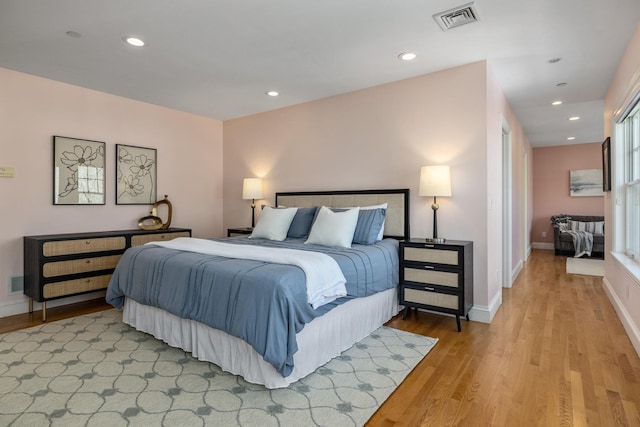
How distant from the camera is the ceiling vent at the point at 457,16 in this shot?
2389mm

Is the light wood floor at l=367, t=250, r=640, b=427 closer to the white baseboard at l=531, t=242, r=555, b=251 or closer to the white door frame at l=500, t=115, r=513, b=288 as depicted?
the white door frame at l=500, t=115, r=513, b=288

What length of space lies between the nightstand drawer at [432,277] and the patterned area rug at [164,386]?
53 centimetres

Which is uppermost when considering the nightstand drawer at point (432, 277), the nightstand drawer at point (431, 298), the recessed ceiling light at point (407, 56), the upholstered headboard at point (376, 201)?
the recessed ceiling light at point (407, 56)

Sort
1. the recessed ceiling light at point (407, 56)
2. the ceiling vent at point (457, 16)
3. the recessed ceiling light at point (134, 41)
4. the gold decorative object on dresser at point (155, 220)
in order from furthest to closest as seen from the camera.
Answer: the gold decorative object on dresser at point (155, 220), the recessed ceiling light at point (407, 56), the recessed ceiling light at point (134, 41), the ceiling vent at point (457, 16)

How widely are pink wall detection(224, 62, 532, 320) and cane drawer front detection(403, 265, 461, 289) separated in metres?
0.49

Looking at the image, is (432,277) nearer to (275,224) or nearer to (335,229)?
(335,229)

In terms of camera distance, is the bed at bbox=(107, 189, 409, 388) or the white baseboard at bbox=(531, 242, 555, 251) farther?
the white baseboard at bbox=(531, 242, 555, 251)

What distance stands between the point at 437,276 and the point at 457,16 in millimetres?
2111

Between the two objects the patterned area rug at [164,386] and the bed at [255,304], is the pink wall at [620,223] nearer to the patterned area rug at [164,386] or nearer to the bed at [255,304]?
the patterned area rug at [164,386]

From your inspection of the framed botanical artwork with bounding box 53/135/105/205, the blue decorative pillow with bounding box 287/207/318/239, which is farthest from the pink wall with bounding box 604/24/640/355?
the framed botanical artwork with bounding box 53/135/105/205

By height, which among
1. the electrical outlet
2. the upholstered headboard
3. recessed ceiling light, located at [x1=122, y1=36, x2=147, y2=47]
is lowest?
the upholstered headboard

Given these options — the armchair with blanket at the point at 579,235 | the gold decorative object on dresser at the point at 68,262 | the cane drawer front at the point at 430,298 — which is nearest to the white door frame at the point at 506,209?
the cane drawer front at the point at 430,298

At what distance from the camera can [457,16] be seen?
249 centimetres

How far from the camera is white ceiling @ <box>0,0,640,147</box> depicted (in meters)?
2.42
